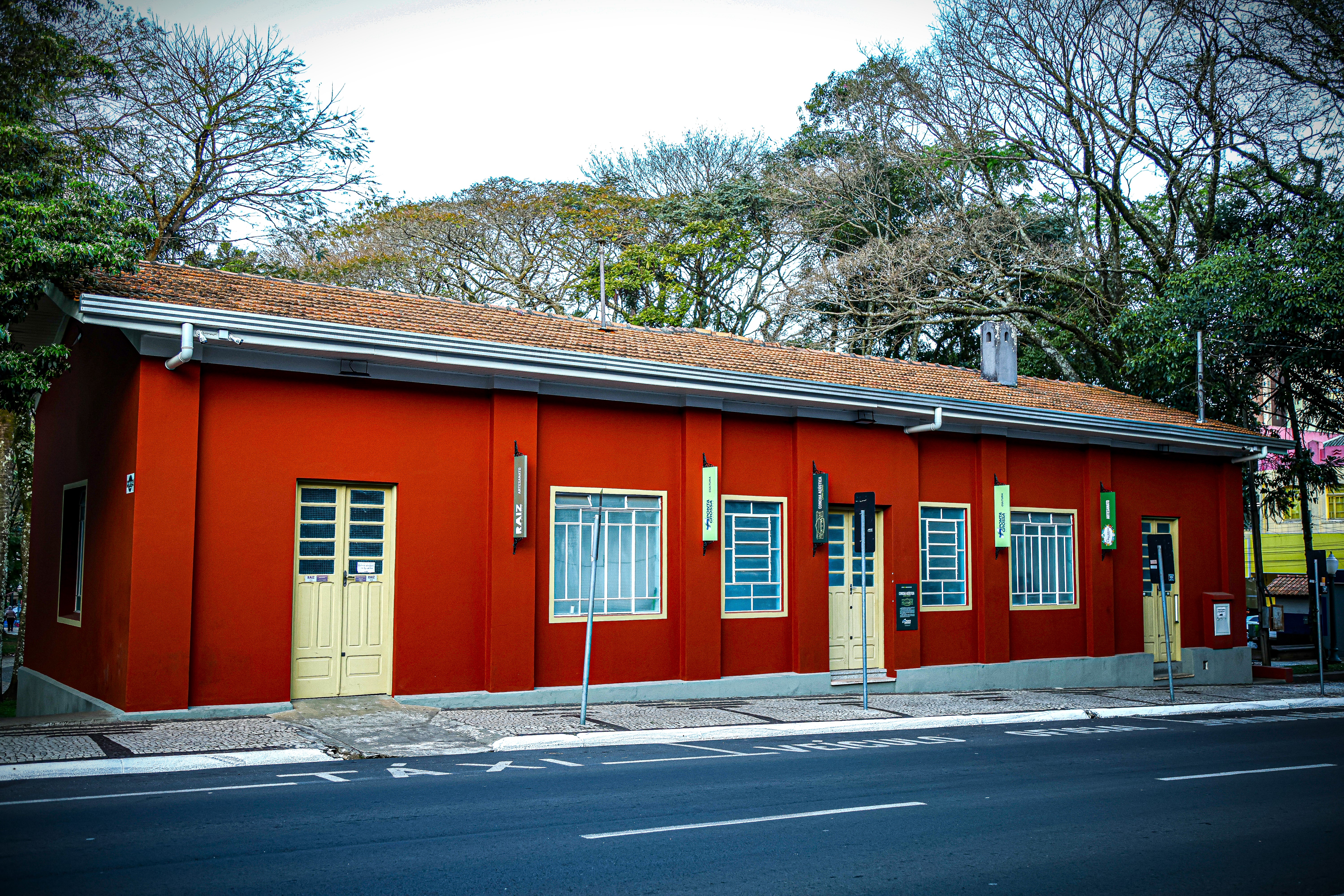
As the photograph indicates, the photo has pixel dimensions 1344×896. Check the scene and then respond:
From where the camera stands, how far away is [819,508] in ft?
53.0

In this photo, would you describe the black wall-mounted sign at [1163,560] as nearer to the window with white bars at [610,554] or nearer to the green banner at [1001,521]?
the green banner at [1001,521]

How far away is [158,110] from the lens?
74.9ft

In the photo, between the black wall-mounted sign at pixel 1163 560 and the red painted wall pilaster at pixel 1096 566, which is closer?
the black wall-mounted sign at pixel 1163 560

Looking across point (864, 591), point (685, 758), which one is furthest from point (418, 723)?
Result: point (864, 591)

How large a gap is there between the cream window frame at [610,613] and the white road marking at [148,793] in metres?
5.65

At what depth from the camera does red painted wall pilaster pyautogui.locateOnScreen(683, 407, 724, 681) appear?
49.1 feet

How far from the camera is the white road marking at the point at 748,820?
6898mm

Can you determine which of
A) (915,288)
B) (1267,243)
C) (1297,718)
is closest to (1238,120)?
(1267,243)

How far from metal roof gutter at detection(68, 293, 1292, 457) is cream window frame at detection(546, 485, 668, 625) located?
1.39 m

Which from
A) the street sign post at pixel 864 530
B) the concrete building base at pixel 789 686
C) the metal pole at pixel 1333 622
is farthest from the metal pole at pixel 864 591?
the metal pole at pixel 1333 622

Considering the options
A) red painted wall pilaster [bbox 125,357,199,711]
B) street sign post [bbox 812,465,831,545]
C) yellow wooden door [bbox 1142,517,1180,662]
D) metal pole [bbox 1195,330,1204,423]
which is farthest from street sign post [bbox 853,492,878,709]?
metal pole [bbox 1195,330,1204,423]

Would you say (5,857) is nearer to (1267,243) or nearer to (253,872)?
(253,872)

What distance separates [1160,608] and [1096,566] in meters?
2.57

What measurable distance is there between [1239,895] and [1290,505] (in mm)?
24412
